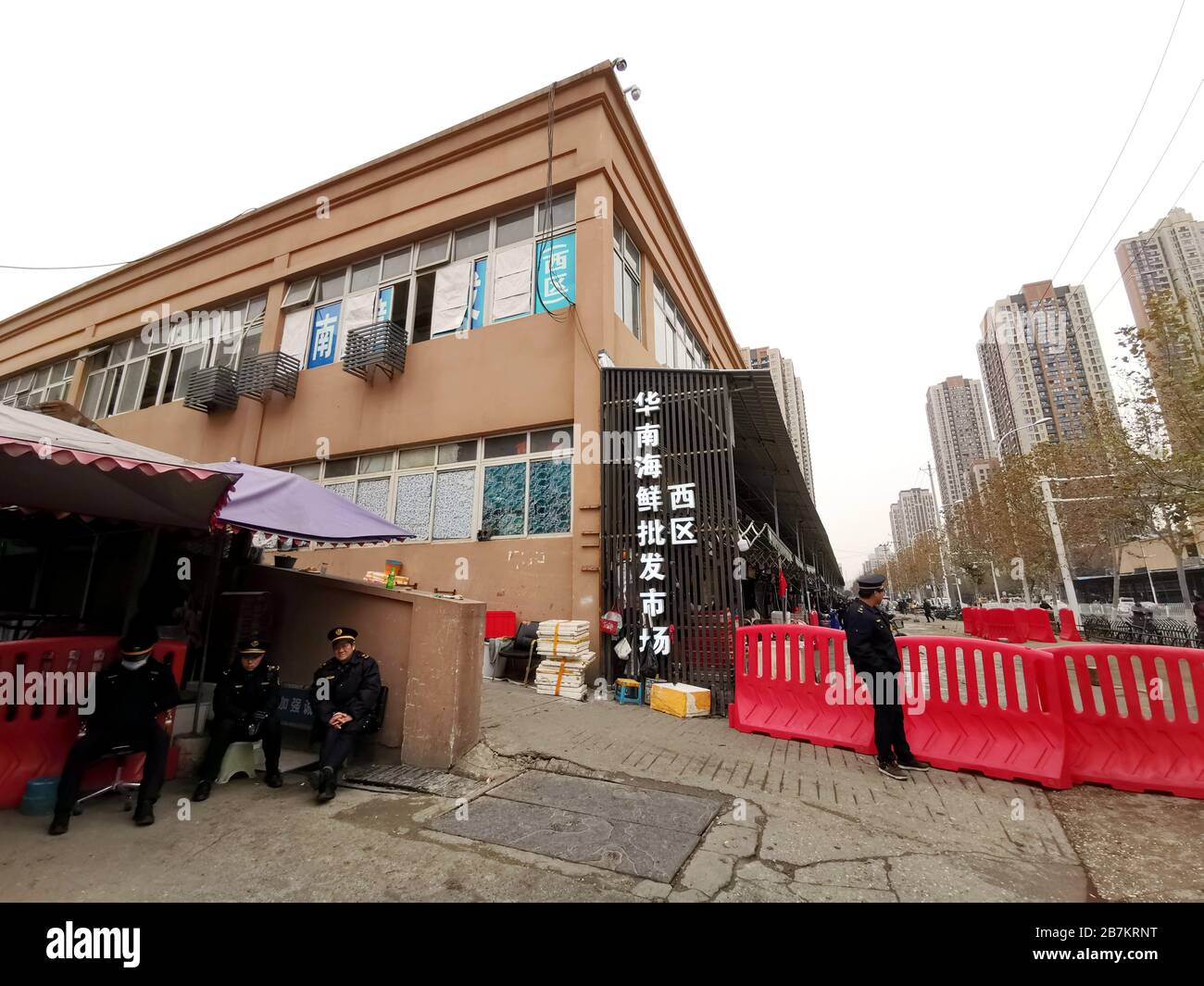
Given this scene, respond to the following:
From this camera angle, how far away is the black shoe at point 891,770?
4949 millimetres

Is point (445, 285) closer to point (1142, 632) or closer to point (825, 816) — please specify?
point (825, 816)

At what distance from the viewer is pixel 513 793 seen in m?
4.42

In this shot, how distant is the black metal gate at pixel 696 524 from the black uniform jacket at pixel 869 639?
87.4 inches

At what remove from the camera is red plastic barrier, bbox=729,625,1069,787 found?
197 inches

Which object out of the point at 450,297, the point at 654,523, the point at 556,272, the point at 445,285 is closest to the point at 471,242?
the point at 445,285

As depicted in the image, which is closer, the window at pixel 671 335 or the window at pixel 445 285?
the window at pixel 445 285

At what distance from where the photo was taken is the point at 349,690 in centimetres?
467

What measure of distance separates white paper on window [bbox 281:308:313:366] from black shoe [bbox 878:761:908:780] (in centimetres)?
1437

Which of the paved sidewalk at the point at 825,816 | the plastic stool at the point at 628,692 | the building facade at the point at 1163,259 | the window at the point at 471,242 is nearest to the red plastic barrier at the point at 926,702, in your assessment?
the paved sidewalk at the point at 825,816

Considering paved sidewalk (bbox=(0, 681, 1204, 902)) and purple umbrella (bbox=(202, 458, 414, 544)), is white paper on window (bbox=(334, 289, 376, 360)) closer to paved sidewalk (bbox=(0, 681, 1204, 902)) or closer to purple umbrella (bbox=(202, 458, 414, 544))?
purple umbrella (bbox=(202, 458, 414, 544))

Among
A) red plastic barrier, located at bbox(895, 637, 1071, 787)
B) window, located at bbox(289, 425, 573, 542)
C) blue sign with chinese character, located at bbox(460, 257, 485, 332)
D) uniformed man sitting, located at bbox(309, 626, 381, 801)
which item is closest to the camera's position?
uniformed man sitting, located at bbox(309, 626, 381, 801)

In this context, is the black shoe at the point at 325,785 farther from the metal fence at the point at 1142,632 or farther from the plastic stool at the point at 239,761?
the metal fence at the point at 1142,632

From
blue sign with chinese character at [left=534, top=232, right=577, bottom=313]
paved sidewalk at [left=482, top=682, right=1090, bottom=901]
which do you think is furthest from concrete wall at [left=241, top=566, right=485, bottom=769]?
blue sign with chinese character at [left=534, top=232, right=577, bottom=313]
